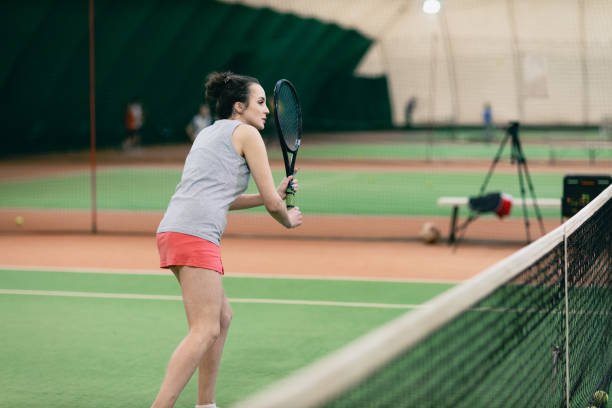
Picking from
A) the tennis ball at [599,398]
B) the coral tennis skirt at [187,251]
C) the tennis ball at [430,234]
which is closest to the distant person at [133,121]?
the tennis ball at [430,234]

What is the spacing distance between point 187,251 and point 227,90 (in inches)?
30.0

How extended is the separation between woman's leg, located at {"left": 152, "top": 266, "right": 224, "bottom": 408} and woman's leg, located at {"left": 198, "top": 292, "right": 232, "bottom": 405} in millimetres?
251

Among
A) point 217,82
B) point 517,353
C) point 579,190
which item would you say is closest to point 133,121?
point 579,190

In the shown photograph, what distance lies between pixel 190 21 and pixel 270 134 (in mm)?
5665

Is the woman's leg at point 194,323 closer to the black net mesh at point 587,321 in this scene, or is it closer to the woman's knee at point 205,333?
the woman's knee at point 205,333

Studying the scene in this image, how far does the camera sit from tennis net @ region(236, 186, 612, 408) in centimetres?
178

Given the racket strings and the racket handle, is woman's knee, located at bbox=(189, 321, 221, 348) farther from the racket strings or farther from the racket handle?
the racket strings

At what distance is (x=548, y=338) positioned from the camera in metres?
4.14

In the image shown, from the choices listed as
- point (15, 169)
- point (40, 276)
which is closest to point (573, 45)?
point (15, 169)

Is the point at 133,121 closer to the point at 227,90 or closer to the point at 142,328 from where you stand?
the point at 142,328

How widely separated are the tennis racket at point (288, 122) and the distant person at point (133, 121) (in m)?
23.3

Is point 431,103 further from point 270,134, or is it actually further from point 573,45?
point 270,134

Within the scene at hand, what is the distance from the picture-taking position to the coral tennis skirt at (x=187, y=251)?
149 inches

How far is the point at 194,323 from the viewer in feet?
12.6
